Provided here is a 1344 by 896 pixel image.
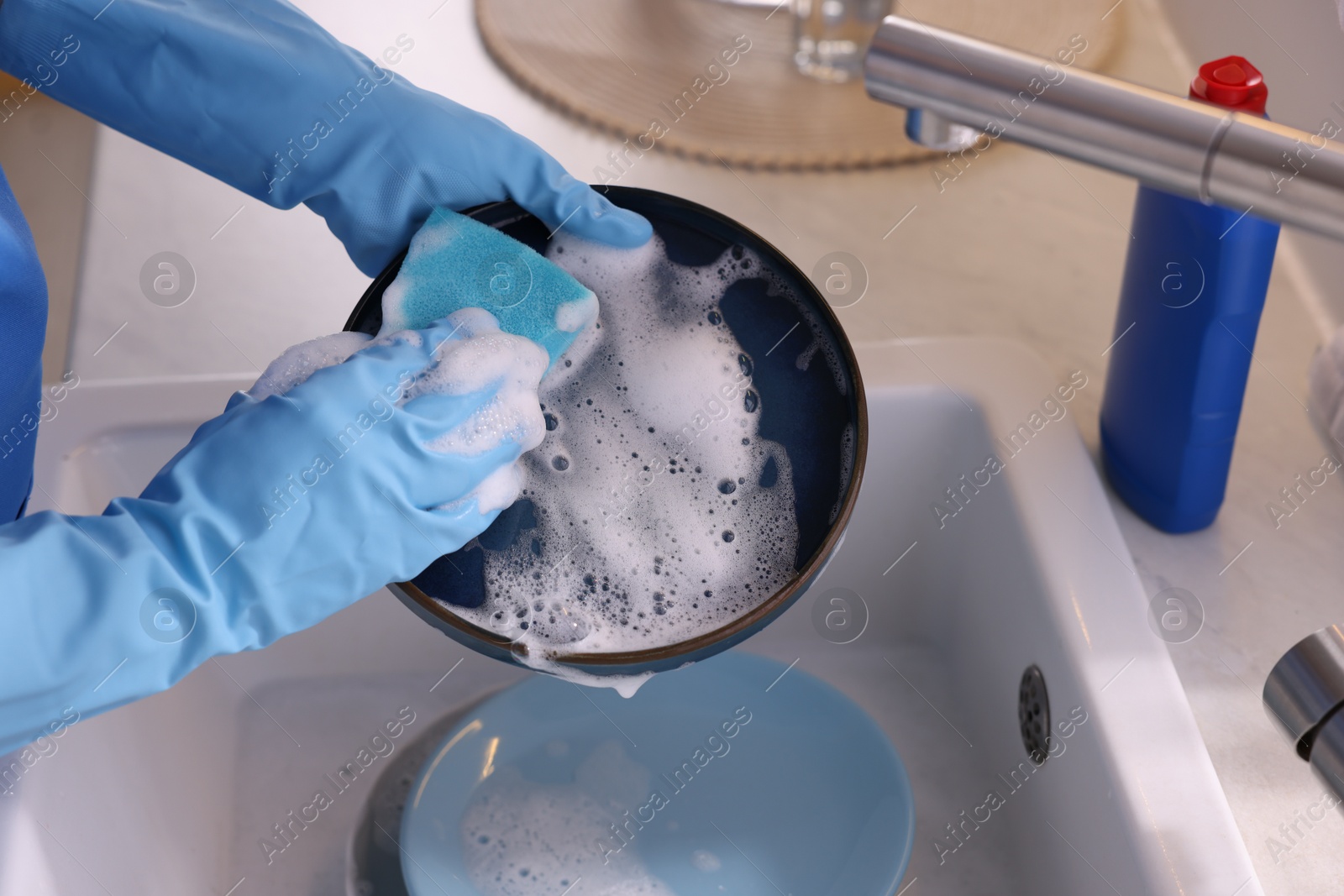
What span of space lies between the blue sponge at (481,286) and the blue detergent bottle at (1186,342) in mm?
381

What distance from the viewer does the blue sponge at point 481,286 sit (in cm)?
63

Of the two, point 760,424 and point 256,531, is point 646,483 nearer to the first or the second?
point 760,424

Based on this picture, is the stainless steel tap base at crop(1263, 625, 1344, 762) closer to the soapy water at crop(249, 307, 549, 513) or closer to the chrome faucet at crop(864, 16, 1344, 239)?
the chrome faucet at crop(864, 16, 1344, 239)

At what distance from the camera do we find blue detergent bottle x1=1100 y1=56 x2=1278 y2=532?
0.68 m

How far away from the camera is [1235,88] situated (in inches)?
25.8

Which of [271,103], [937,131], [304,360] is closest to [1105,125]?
[937,131]

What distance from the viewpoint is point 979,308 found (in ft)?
3.24

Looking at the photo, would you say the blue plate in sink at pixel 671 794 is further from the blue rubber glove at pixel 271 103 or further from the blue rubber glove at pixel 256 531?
the blue rubber glove at pixel 271 103

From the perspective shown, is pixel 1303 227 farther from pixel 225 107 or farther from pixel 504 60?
pixel 504 60

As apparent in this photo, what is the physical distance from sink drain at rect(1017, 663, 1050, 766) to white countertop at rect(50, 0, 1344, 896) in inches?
3.6

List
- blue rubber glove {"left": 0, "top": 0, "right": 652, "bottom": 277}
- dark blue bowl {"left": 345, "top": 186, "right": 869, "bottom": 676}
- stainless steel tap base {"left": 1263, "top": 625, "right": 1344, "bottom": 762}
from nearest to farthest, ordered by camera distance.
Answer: stainless steel tap base {"left": 1263, "top": 625, "right": 1344, "bottom": 762}, dark blue bowl {"left": 345, "top": 186, "right": 869, "bottom": 676}, blue rubber glove {"left": 0, "top": 0, "right": 652, "bottom": 277}

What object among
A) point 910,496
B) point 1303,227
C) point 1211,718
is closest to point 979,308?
point 910,496

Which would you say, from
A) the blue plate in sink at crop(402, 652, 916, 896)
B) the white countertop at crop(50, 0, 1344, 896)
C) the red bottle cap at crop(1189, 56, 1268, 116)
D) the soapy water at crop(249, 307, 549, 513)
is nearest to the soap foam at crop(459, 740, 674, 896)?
the blue plate in sink at crop(402, 652, 916, 896)

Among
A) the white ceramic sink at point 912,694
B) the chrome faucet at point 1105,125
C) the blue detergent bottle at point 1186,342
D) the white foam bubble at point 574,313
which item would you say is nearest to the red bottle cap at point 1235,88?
the blue detergent bottle at point 1186,342
